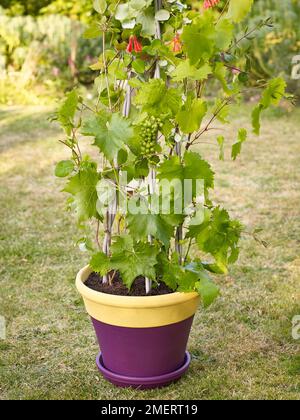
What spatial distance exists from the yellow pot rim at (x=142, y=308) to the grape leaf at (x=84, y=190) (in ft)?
0.82

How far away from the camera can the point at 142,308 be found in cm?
177

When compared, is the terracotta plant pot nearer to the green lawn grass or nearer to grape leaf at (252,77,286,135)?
the green lawn grass

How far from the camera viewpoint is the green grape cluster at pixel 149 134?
1749 millimetres

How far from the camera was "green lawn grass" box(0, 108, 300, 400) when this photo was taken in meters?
1.98

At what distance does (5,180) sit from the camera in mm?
4410

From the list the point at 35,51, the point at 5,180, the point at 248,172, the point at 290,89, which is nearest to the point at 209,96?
the point at 290,89

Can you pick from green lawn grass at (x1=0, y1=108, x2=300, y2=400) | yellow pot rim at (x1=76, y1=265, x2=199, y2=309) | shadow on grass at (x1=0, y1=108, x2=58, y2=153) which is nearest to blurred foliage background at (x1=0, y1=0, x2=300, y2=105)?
shadow on grass at (x1=0, y1=108, x2=58, y2=153)

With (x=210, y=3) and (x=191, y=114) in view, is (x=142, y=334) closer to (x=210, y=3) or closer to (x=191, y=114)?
(x=191, y=114)

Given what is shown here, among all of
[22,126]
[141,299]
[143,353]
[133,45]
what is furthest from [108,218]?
[22,126]

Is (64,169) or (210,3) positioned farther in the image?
(64,169)

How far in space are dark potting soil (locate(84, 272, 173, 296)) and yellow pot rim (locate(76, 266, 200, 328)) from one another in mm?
90

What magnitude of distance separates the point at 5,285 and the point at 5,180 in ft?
5.81

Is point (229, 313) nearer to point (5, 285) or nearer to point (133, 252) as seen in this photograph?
point (133, 252)

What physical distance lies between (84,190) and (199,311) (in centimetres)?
94
